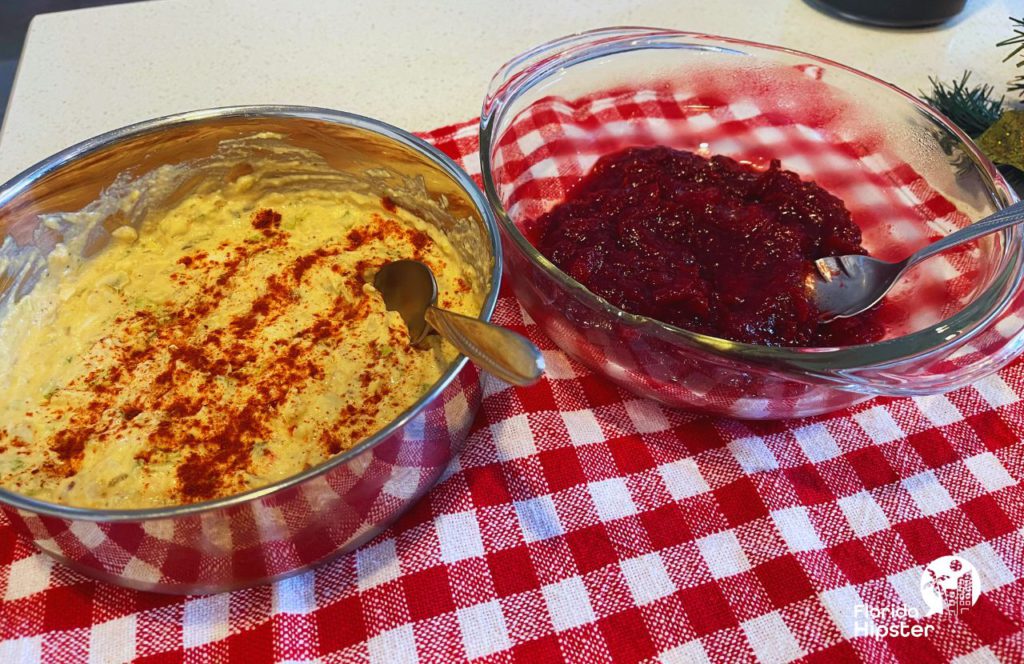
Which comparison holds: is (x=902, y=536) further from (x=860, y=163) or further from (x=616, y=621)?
(x=860, y=163)

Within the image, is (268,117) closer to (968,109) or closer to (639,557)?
(639,557)

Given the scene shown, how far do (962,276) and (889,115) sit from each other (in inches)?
18.0

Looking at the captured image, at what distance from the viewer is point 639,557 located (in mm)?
1096

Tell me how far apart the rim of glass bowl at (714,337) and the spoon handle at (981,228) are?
0.06m

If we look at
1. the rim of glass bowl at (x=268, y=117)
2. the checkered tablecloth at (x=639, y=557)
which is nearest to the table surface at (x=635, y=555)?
the checkered tablecloth at (x=639, y=557)

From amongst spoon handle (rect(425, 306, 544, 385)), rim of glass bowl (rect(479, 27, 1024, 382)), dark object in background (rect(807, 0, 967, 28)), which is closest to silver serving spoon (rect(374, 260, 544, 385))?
spoon handle (rect(425, 306, 544, 385))

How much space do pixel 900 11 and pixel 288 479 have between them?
7.24ft

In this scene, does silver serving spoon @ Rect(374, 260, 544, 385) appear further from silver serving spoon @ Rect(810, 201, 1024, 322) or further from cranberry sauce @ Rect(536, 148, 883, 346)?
silver serving spoon @ Rect(810, 201, 1024, 322)

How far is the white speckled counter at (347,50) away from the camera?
6.26ft

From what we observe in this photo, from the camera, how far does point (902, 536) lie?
3.69ft

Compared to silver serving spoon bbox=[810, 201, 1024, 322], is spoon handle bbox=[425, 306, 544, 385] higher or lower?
higher

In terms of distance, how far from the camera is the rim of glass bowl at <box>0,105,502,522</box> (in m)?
0.85

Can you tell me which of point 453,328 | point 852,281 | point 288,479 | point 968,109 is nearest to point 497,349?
point 453,328

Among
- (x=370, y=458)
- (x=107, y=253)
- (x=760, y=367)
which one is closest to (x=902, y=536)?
(x=760, y=367)
